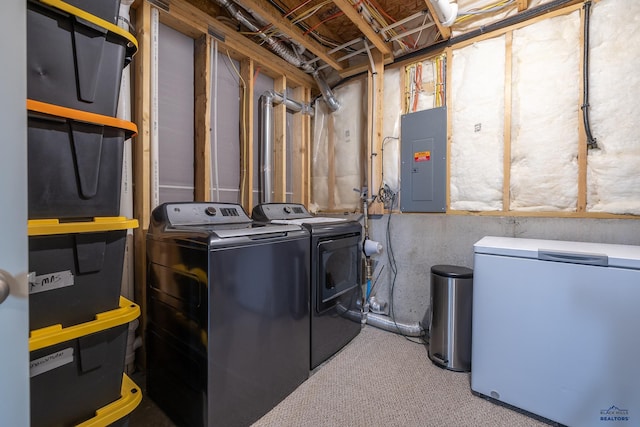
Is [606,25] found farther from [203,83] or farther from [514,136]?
[203,83]

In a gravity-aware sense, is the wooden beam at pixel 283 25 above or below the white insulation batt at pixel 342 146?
above

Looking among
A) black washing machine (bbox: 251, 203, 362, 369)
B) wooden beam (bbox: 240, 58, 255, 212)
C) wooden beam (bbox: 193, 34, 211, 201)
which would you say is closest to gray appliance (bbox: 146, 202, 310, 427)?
black washing machine (bbox: 251, 203, 362, 369)

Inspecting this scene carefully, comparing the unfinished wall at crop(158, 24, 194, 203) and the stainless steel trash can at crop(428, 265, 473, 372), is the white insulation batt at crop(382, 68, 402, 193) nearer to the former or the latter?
the stainless steel trash can at crop(428, 265, 473, 372)

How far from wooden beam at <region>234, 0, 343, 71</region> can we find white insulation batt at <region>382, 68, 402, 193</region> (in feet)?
2.05

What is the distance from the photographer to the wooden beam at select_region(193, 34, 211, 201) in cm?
196

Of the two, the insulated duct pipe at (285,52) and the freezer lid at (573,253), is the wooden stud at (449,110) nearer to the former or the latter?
the freezer lid at (573,253)

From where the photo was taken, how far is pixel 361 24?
194cm

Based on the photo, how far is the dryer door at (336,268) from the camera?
5.73 feet

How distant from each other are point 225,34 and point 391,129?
163 cm

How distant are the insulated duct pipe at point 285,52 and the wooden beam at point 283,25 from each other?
7.3 inches

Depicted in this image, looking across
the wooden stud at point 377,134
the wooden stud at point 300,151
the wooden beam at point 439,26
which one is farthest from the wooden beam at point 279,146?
the wooden beam at point 439,26

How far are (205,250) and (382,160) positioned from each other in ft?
6.34

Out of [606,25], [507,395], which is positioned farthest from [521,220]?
[606,25]

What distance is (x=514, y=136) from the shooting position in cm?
191
